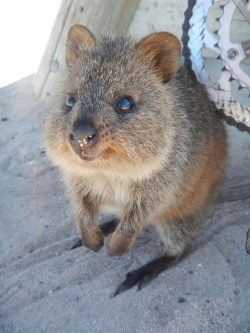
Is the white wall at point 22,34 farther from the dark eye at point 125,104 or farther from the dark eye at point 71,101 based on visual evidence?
the dark eye at point 125,104

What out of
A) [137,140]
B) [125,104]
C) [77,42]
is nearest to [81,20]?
[77,42]

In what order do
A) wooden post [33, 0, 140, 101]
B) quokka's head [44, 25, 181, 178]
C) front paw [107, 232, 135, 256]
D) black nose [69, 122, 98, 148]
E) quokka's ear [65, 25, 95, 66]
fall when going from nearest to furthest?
1. black nose [69, 122, 98, 148]
2. quokka's head [44, 25, 181, 178]
3. quokka's ear [65, 25, 95, 66]
4. front paw [107, 232, 135, 256]
5. wooden post [33, 0, 140, 101]

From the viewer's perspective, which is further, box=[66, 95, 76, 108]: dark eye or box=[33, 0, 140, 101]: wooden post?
box=[33, 0, 140, 101]: wooden post

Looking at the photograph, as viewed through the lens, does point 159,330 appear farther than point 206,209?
No

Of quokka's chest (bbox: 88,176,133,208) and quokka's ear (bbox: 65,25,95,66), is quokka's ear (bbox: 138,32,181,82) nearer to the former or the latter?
quokka's ear (bbox: 65,25,95,66)

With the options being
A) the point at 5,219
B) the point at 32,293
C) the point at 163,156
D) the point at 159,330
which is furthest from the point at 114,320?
the point at 5,219

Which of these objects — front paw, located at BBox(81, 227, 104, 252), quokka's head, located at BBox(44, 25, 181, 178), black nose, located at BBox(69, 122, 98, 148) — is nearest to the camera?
black nose, located at BBox(69, 122, 98, 148)

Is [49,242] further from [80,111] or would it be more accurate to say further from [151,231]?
[80,111]

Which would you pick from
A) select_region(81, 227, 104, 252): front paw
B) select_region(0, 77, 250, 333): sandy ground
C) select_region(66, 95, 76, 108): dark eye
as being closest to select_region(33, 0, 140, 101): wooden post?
select_region(0, 77, 250, 333): sandy ground
